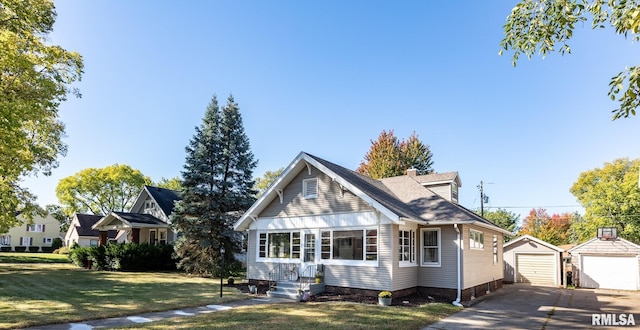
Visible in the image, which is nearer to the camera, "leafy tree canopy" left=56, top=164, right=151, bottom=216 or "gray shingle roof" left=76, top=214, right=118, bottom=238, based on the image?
"gray shingle roof" left=76, top=214, right=118, bottom=238

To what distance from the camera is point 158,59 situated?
1780 cm

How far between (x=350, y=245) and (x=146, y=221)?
19.3m

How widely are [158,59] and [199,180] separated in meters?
8.71

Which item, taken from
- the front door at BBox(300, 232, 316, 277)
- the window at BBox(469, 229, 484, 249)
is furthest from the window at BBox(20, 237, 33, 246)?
the window at BBox(469, 229, 484, 249)

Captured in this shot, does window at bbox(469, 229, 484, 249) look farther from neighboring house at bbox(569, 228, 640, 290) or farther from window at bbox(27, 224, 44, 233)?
window at bbox(27, 224, 44, 233)

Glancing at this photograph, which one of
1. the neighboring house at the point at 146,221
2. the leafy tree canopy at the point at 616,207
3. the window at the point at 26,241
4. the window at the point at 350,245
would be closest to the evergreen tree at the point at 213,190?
the neighboring house at the point at 146,221

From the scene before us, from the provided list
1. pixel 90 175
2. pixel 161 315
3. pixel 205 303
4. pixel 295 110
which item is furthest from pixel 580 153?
pixel 90 175

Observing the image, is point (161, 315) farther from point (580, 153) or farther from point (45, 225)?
point (45, 225)

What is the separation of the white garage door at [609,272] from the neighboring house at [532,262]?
1.31 metres

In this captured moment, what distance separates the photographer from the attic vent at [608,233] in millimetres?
22203

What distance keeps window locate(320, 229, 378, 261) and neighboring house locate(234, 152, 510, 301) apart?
1.5 inches

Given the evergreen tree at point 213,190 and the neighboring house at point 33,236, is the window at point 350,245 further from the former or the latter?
the neighboring house at point 33,236

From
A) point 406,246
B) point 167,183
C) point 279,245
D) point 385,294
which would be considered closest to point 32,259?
point 167,183

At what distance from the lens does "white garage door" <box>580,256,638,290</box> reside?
21623mm
